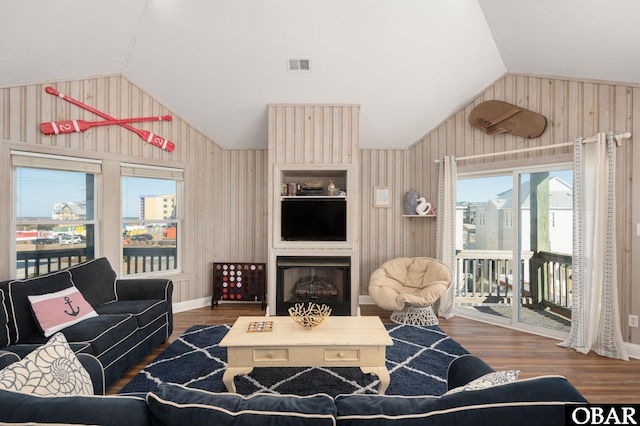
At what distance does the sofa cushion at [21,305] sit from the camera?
7.48 ft

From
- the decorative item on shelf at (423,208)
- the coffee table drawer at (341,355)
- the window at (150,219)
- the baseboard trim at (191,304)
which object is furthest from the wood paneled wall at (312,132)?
the coffee table drawer at (341,355)

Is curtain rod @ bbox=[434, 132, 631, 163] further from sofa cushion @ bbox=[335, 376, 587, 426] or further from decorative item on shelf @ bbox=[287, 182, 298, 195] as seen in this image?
sofa cushion @ bbox=[335, 376, 587, 426]

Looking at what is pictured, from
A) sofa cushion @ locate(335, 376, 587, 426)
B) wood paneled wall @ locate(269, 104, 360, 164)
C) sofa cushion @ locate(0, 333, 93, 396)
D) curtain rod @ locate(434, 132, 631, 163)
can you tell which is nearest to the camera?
sofa cushion @ locate(335, 376, 587, 426)

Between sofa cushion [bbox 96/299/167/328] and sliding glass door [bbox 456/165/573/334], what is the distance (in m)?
3.65

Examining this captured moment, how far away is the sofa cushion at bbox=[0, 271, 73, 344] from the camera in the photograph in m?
2.28

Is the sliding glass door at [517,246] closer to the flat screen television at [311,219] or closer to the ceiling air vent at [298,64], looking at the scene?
the flat screen television at [311,219]

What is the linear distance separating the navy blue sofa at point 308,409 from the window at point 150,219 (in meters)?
3.54

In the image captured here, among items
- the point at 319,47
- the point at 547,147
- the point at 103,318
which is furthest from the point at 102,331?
the point at 547,147

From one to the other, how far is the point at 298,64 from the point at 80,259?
3310 millimetres

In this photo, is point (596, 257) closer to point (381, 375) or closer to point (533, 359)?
point (533, 359)

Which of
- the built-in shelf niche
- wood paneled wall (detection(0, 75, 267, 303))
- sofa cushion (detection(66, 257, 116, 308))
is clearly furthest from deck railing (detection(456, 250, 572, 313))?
sofa cushion (detection(66, 257, 116, 308))

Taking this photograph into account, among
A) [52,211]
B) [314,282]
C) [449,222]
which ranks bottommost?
[314,282]

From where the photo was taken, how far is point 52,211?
11.4ft

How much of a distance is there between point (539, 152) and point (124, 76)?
4.86 m
